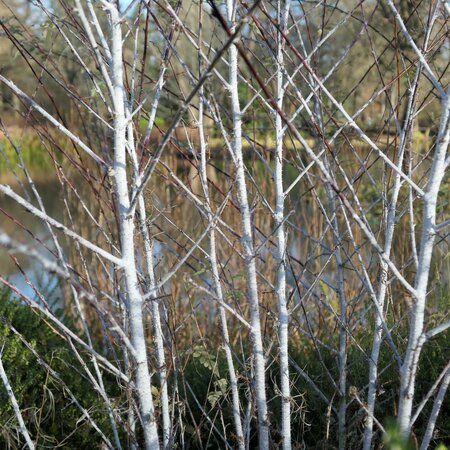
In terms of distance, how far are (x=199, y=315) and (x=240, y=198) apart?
256 centimetres

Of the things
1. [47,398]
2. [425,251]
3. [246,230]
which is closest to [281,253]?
[246,230]

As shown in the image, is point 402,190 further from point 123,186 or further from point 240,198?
point 123,186

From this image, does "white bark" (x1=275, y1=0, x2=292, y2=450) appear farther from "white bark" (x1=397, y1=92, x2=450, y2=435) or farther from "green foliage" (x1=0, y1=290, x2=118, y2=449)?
"green foliage" (x1=0, y1=290, x2=118, y2=449)

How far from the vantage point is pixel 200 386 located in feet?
11.1

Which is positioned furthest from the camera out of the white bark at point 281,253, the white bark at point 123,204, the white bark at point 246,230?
the white bark at point 281,253

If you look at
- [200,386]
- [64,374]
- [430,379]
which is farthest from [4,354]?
[430,379]

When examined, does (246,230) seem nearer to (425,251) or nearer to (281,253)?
(281,253)

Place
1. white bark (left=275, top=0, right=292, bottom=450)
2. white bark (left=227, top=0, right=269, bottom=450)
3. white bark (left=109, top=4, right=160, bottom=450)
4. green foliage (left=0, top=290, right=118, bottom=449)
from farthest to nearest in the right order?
green foliage (left=0, top=290, right=118, bottom=449)
white bark (left=275, top=0, right=292, bottom=450)
white bark (left=227, top=0, right=269, bottom=450)
white bark (left=109, top=4, right=160, bottom=450)

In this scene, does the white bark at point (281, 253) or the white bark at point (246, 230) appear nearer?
the white bark at point (246, 230)

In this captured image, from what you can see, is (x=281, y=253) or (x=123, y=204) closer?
(x=123, y=204)

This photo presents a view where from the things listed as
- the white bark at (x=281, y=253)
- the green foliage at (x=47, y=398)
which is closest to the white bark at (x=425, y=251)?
the white bark at (x=281, y=253)

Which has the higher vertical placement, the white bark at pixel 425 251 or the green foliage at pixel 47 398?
the white bark at pixel 425 251

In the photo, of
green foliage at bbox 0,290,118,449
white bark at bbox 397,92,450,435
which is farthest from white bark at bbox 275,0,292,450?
green foliage at bbox 0,290,118,449

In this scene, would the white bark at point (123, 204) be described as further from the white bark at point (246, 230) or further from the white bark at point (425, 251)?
the white bark at point (425, 251)
